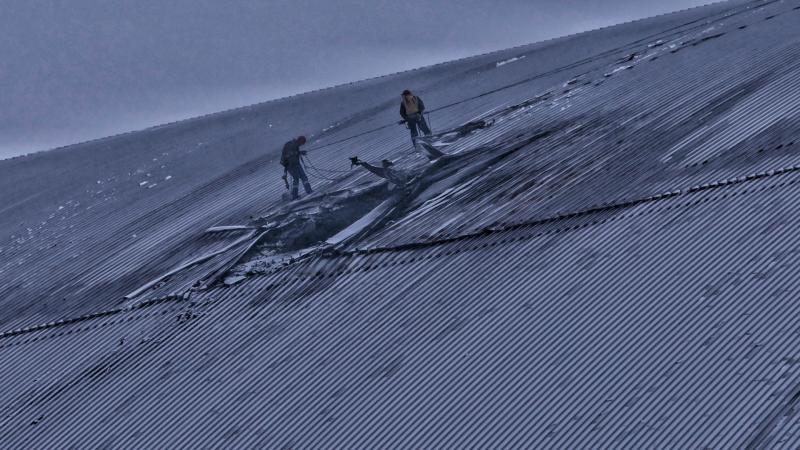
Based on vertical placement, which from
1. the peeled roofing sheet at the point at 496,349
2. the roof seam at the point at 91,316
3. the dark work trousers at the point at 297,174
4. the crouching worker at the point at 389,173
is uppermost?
the dark work trousers at the point at 297,174

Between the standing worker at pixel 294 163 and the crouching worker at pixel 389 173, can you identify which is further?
the standing worker at pixel 294 163

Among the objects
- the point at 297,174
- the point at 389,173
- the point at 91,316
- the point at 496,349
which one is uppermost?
the point at 297,174

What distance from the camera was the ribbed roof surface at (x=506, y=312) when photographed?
1934 cm

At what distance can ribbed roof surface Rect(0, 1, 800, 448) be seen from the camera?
19344 mm

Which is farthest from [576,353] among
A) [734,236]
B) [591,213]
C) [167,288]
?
[167,288]

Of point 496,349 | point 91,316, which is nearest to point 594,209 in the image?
point 496,349

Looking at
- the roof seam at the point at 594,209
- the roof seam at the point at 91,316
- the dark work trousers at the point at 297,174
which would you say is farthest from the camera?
the dark work trousers at the point at 297,174

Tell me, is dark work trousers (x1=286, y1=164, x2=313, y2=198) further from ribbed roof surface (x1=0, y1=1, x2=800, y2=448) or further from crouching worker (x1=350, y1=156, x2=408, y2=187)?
crouching worker (x1=350, y1=156, x2=408, y2=187)

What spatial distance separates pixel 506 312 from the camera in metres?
23.2

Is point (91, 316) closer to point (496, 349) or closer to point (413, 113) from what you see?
point (413, 113)

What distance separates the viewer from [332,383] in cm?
2305

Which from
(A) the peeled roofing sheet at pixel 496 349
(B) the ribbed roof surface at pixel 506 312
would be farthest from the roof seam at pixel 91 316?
(A) the peeled roofing sheet at pixel 496 349

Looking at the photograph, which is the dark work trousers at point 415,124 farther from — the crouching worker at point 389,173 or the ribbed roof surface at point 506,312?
the crouching worker at point 389,173

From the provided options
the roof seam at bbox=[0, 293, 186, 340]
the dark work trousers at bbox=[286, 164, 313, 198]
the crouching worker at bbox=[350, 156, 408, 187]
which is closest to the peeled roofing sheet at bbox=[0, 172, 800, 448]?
the roof seam at bbox=[0, 293, 186, 340]
